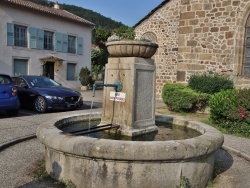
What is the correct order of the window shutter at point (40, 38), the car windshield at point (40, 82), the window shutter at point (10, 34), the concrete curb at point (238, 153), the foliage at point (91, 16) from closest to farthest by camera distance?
the concrete curb at point (238, 153), the car windshield at point (40, 82), the window shutter at point (10, 34), the window shutter at point (40, 38), the foliage at point (91, 16)

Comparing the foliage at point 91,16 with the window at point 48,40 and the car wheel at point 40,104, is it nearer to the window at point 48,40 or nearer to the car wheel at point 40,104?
the window at point 48,40

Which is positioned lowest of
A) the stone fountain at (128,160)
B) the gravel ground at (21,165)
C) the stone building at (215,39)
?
the gravel ground at (21,165)

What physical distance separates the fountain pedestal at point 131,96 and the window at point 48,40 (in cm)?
2041

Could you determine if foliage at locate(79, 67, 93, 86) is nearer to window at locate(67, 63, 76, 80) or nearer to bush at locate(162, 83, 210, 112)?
window at locate(67, 63, 76, 80)

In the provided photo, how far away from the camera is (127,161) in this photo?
319 centimetres

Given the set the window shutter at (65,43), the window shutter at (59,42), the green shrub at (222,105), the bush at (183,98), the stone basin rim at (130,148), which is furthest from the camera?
the window shutter at (65,43)

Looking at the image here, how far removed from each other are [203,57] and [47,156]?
9.74 metres

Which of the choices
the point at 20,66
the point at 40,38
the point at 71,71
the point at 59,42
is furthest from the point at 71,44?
the point at 20,66

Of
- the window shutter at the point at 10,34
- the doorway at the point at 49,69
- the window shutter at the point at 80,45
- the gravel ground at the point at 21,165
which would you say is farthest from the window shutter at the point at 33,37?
the gravel ground at the point at 21,165

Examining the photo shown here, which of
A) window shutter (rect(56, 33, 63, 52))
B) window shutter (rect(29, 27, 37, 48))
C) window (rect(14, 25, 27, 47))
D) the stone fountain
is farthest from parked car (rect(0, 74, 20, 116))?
window shutter (rect(56, 33, 63, 52))

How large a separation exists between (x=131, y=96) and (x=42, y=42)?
20.6m

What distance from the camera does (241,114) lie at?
24.2ft

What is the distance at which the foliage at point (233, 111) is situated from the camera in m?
7.39

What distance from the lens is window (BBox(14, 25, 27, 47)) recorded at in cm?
2121
